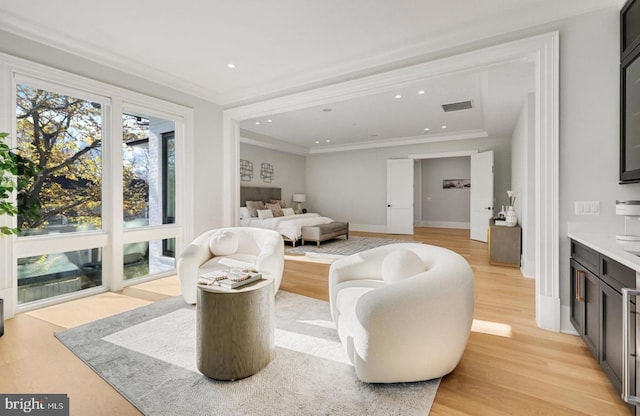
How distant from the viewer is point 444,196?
34.2ft

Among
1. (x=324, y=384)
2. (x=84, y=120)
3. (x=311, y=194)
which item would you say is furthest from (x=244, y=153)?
(x=324, y=384)

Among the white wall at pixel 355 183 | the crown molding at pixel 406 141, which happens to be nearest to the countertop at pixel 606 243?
the crown molding at pixel 406 141

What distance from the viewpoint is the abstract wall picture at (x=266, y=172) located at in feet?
28.4

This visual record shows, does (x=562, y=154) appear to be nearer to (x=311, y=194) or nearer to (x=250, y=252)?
(x=250, y=252)

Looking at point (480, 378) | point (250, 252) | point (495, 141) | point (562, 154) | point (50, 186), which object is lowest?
point (480, 378)

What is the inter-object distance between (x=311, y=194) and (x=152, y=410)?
9.00 metres

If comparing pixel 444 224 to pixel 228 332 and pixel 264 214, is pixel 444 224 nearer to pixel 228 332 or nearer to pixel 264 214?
pixel 264 214

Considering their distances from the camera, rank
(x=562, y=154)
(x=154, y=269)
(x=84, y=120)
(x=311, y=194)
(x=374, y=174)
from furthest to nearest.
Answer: (x=311, y=194), (x=374, y=174), (x=154, y=269), (x=84, y=120), (x=562, y=154)

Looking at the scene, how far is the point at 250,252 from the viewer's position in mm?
3695

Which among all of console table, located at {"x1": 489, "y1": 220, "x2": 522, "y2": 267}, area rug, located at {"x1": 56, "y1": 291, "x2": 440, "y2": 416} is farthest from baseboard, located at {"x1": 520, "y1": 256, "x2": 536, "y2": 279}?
area rug, located at {"x1": 56, "y1": 291, "x2": 440, "y2": 416}

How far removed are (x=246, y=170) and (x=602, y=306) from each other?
24.6ft

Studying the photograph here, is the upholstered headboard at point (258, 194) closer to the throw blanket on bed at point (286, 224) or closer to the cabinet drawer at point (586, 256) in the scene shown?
the throw blanket on bed at point (286, 224)

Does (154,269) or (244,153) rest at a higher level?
(244,153)

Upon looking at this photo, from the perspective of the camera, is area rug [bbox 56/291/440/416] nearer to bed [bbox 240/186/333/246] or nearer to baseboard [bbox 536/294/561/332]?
baseboard [bbox 536/294/561/332]
